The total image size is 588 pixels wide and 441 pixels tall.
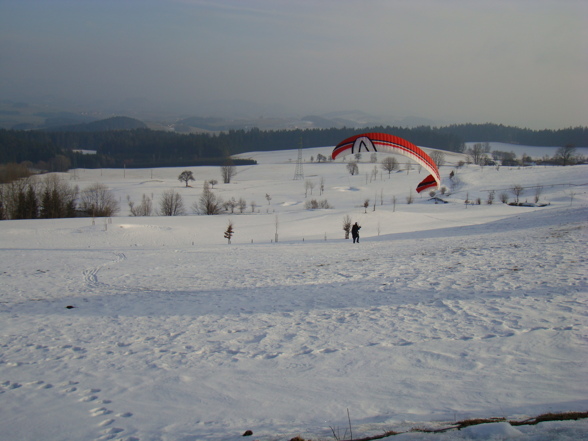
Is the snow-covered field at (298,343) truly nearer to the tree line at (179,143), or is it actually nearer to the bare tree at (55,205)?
the bare tree at (55,205)

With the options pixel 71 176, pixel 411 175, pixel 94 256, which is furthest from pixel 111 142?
Result: pixel 94 256

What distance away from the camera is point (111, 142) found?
14538cm

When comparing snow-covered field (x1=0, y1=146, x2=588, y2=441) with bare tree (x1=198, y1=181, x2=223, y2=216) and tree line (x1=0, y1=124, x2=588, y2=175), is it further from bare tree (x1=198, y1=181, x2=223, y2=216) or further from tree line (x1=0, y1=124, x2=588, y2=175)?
tree line (x1=0, y1=124, x2=588, y2=175)

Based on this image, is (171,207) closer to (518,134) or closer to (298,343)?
(298,343)

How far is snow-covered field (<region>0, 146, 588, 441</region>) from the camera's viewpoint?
517cm

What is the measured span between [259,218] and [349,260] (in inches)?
1049

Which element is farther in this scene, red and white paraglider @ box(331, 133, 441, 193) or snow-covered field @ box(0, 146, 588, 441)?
red and white paraglider @ box(331, 133, 441, 193)

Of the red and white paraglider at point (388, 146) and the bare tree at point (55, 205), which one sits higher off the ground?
the red and white paraglider at point (388, 146)

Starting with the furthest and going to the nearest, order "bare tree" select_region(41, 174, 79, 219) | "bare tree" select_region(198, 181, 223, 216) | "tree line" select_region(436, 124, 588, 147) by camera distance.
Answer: "tree line" select_region(436, 124, 588, 147) < "bare tree" select_region(198, 181, 223, 216) < "bare tree" select_region(41, 174, 79, 219)

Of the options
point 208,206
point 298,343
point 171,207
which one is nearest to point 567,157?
point 208,206

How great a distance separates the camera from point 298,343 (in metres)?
7.83

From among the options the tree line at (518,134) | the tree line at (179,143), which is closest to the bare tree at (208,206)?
the tree line at (179,143)

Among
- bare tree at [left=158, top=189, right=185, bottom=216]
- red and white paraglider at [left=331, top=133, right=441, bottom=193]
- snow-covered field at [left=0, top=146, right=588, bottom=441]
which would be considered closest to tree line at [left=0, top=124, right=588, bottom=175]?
bare tree at [left=158, top=189, right=185, bottom=216]

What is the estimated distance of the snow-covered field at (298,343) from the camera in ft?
17.0
